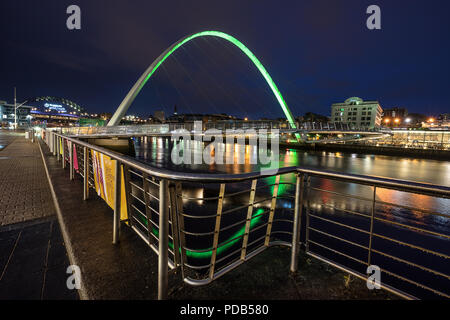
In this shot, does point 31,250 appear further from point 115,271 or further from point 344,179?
point 344,179

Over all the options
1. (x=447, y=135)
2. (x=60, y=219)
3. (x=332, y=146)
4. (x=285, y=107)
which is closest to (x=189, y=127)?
(x=285, y=107)

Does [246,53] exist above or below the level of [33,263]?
above

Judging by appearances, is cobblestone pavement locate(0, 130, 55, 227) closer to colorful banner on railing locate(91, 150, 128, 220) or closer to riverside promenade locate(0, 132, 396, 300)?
riverside promenade locate(0, 132, 396, 300)

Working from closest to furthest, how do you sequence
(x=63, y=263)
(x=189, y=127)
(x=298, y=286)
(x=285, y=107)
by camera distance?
(x=298, y=286)
(x=63, y=263)
(x=189, y=127)
(x=285, y=107)

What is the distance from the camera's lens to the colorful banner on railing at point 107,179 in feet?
9.11

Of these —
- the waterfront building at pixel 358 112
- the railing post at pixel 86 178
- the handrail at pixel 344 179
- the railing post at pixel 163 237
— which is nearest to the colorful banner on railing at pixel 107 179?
the railing post at pixel 86 178

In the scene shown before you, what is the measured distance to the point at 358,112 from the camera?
10288 cm

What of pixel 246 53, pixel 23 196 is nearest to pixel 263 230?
pixel 23 196

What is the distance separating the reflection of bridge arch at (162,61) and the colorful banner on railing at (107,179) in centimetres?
3761

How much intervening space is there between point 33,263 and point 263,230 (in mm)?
A: 5521

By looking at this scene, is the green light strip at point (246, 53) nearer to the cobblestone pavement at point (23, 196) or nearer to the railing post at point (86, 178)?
the cobblestone pavement at point (23, 196)
